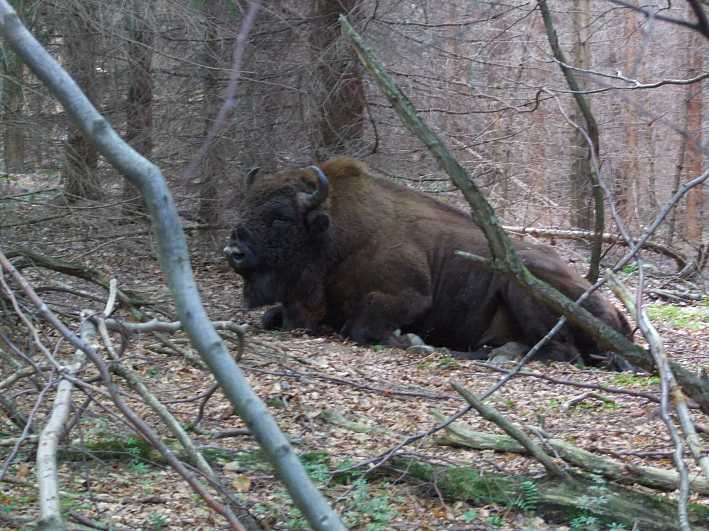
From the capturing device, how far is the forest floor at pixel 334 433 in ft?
14.1

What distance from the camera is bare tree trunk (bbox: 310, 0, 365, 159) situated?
1033cm

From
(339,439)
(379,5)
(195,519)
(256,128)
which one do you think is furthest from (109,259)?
(195,519)

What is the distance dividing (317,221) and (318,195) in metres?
0.27

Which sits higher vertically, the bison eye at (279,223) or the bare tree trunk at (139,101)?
the bare tree trunk at (139,101)

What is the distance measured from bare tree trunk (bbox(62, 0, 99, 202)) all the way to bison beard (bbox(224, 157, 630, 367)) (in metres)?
1.59

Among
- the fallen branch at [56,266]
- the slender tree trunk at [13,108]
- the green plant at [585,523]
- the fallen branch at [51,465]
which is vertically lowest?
the green plant at [585,523]

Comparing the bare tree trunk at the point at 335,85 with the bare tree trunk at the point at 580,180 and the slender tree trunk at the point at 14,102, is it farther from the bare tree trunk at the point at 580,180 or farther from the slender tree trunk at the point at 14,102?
the bare tree trunk at the point at 580,180

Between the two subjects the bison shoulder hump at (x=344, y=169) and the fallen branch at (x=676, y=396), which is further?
the bison shoulder hump at (x=344, y=169)

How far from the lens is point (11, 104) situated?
862cm

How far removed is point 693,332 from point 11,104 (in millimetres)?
7334

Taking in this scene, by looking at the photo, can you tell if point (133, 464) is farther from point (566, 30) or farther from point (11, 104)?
point (566, 30)

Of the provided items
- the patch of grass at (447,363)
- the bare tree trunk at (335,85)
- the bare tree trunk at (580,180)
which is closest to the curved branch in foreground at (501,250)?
the patch of grass at (447,363)

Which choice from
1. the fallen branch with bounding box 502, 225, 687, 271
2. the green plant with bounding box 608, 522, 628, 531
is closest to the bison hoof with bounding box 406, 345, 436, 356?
the green plant with bounding box 608, 522, 628, 531

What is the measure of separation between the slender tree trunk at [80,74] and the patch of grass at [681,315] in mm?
6473
